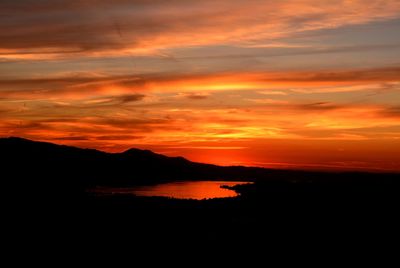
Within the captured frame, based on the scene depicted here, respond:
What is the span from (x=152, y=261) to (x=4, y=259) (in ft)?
24.1

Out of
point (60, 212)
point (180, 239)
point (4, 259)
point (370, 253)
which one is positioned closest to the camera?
point (4, 259)

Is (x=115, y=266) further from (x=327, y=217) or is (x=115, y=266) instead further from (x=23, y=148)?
(x=23, y=148)

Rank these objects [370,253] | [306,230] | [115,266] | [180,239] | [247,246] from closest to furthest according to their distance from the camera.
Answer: [115,266] → [370,253] → [247,246] → [180,239] → [306,230]

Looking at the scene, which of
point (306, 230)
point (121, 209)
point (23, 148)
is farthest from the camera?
point (23, 148)

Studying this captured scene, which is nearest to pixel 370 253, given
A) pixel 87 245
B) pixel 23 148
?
pixel 87 245

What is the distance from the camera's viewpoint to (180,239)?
34.3m

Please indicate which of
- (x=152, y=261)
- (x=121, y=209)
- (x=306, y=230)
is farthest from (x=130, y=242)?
(x=121, y=209)

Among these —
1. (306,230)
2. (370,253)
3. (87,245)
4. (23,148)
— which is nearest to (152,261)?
(87,245)

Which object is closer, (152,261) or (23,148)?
(152,261)

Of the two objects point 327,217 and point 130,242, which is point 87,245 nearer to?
point 130,242

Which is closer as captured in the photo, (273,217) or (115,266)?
(115,266)

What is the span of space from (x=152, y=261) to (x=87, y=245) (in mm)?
6628

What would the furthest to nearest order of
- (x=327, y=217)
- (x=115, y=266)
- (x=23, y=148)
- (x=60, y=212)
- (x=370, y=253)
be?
(x=23, y=148)
(x=60, y=212)
(x=327, y=217)
(x=370, y=253)
(x=115, y=266)

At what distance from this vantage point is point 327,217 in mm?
48719
